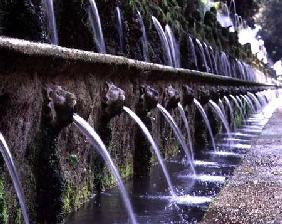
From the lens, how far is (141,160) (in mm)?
5738

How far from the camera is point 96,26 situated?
5.98m

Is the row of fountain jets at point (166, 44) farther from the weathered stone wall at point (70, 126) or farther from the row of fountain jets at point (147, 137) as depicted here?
the row of fountain jets at point (147, 137)

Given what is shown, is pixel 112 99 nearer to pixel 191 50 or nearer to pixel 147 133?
pixel 147 133

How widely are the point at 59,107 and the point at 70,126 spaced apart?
0.70 metres

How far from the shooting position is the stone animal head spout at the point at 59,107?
3424mm

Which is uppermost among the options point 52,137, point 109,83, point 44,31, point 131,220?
point 44,31

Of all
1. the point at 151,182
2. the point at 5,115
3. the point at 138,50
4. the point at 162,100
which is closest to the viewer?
the point at 5,115

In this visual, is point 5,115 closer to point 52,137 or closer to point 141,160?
point 52,137

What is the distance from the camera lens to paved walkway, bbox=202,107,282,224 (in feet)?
10.2

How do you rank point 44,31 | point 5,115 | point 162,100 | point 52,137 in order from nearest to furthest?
point 5,115, point 52,137, point 44,31, point 162,100

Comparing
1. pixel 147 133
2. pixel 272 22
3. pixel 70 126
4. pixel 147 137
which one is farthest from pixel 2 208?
pixel 272 22

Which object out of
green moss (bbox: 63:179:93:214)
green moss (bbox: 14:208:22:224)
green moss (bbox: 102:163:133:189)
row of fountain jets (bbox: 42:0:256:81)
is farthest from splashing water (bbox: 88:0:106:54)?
green moss (bbox: 14:208:22:224)

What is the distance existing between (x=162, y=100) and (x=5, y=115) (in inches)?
Answer: 138

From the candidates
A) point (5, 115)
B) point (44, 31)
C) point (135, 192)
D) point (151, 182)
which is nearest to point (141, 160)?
point (151, 182)
